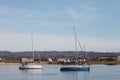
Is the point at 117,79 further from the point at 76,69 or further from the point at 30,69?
the point at 30,69

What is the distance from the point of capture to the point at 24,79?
80625 millimetres

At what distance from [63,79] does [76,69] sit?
2908 cm

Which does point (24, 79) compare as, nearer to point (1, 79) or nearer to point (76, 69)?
point (1, 79)

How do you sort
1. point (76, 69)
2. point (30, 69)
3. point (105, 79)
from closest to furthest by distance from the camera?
point (105, 79) < point (76, 69) < point (30, 69)

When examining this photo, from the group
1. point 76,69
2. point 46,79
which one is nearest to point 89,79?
point 46,79

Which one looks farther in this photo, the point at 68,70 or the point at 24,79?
the point at 68,70

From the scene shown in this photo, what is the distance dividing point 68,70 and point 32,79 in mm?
31659

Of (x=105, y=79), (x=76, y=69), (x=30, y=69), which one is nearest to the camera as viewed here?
(x=105, y=79)

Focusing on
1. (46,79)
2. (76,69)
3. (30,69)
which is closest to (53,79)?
(46,79)

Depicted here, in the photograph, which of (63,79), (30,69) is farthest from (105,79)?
(30,69)

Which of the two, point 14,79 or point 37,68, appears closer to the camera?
point 14,79

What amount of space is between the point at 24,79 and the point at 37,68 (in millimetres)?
50641

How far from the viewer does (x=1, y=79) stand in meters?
80.0

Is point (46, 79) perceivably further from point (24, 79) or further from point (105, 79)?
point (105, 79)
